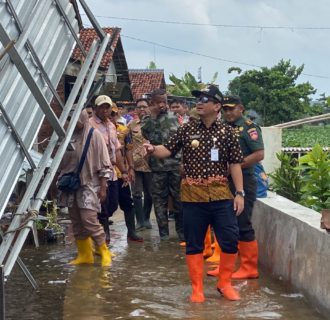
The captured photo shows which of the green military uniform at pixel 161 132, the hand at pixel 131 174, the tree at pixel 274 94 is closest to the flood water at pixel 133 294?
the green military uniform at pixel 161 132

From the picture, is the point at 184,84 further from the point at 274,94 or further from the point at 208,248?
the point at 208,248

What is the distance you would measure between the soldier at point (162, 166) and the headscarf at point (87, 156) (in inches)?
60.4

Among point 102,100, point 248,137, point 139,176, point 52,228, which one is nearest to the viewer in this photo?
point 248,137

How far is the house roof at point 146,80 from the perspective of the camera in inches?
1801

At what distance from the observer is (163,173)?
30.7 feet

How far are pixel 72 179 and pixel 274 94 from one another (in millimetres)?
42335

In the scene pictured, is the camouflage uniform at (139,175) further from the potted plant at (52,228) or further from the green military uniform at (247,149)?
the green military uniform at (247,149)

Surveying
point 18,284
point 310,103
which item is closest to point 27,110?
point 18,284

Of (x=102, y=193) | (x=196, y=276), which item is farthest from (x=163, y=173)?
(x=196, y=276)

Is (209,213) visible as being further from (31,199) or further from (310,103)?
(310,103)

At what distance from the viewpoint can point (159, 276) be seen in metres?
7.34

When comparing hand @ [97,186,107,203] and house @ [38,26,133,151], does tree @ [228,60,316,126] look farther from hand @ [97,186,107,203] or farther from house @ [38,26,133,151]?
hand @ [97,186,107,203]

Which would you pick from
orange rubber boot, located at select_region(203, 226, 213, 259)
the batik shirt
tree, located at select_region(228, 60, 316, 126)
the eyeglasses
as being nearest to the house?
the eyeglasses

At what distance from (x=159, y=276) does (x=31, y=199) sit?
9.05 ft
